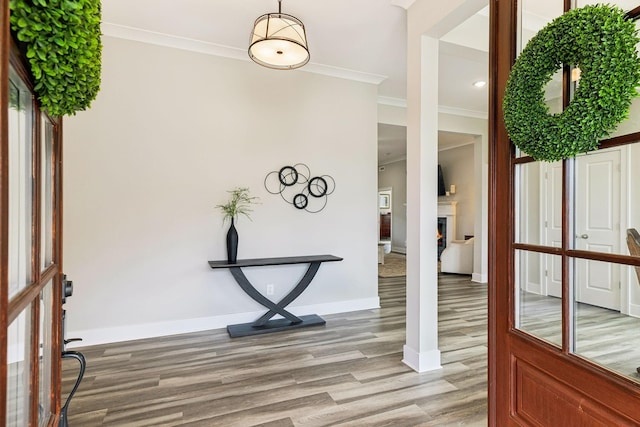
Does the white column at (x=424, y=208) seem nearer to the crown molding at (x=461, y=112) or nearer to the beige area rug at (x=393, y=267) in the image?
the crown molding at (x=461, y=112)

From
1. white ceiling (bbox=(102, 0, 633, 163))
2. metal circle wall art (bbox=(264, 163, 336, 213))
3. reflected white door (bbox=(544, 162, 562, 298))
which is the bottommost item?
reflected white door (bbox=(544, 162, 562, 298))

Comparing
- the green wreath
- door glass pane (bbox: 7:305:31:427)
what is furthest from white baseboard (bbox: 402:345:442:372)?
door glass pane (bbox: 7:305:31:427)

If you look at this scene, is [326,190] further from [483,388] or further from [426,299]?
[483,388]

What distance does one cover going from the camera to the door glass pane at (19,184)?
77 centimetres

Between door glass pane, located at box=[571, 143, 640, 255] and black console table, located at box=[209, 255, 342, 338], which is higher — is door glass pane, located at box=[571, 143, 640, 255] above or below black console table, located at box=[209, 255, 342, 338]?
above

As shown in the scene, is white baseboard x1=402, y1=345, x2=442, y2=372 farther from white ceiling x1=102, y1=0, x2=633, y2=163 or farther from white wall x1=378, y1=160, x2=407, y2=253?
white wall x1=378, y1=160, x2=407, y2=253

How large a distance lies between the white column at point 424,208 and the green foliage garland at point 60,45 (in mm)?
2203

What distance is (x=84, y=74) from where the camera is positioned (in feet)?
2.78

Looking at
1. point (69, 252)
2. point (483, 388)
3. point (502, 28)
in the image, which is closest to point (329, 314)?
point (483, 388)

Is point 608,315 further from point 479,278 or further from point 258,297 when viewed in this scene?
point 479,278

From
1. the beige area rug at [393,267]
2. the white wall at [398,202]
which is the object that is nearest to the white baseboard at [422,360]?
the beige area rug at [393,267]

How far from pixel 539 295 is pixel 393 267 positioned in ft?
19.8

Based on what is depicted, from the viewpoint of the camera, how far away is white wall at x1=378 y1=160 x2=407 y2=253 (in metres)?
9.59

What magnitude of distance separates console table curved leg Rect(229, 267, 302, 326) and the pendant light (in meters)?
2.00
